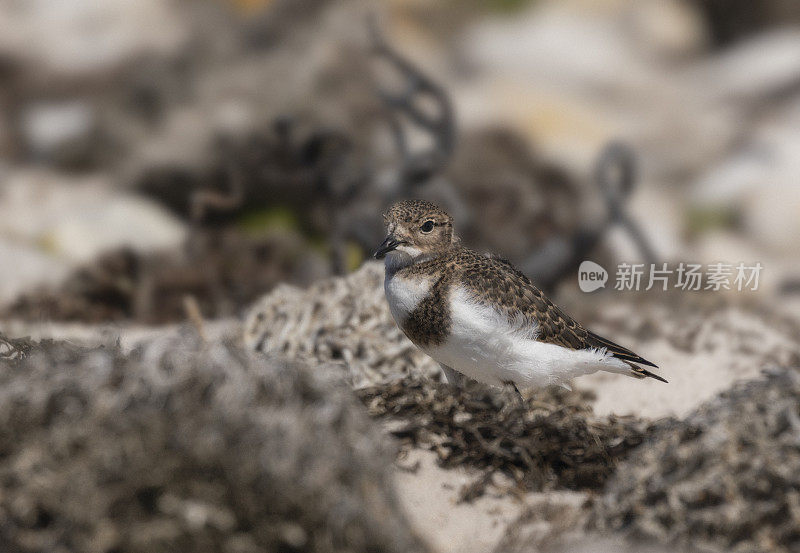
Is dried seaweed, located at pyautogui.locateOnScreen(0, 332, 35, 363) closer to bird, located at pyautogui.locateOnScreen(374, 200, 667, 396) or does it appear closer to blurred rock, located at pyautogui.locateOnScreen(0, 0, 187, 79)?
bird, located at pyautogui.locateOnScreen(374, 200, 667, 396)

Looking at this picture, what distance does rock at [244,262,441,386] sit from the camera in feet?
12.9

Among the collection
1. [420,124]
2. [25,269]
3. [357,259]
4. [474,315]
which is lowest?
[25,269]

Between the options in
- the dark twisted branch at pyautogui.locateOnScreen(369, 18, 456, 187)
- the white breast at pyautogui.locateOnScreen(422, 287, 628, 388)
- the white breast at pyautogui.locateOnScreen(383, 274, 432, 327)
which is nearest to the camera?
the white breast at pyautogui.locateOnScreen(422, 287, 628, 388)

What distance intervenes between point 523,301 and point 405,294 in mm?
479

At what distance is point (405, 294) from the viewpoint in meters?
3.34

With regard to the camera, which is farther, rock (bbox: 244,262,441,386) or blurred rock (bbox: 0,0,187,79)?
blurred rock (bbox: 0,0,187,79)

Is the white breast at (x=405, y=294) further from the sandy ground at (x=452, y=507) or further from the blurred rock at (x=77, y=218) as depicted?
the blurred rock at (x=77, y=218)

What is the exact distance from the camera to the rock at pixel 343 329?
3.94 meters

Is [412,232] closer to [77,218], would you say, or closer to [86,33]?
[77,218]

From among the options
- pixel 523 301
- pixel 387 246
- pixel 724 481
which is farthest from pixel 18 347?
pixel 724 481

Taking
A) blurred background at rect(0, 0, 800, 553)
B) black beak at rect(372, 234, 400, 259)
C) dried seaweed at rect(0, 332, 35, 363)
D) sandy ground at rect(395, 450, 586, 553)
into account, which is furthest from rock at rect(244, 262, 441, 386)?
dried seaweed at rect(0, 332, 35, 363)

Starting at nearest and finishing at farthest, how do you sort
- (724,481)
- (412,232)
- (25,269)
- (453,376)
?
(724,481) < (412,232) < (453,376) < (25,269)

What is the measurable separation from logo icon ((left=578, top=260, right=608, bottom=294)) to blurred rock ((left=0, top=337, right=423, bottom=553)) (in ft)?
13.1

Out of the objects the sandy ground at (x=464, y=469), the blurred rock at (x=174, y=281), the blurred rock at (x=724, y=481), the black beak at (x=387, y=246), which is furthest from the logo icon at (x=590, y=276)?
the blurred rock at (x=724, y=481)
